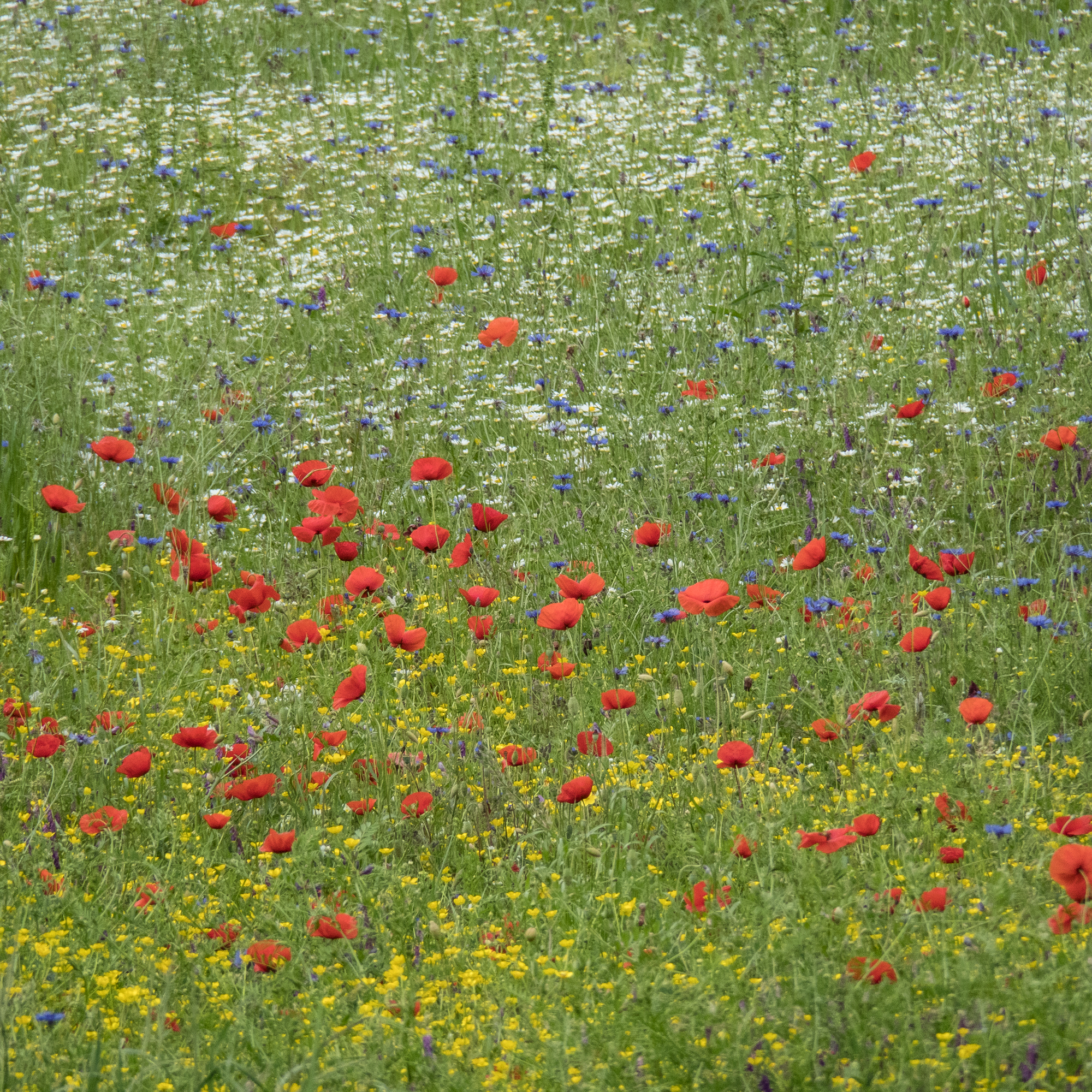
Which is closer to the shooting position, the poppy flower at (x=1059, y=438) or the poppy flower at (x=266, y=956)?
the poppy flower at (x=266, y=956)

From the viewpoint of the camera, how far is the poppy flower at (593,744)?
241 cm

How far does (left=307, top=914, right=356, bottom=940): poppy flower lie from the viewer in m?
1.85

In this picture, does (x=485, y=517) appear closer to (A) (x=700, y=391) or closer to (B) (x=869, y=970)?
(A) (x=700, y=391)

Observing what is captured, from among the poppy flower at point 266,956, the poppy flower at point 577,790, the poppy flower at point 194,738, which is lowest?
the poppy flower at point 266,956

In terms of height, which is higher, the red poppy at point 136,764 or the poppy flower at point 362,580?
the poppy flower at point 362,580

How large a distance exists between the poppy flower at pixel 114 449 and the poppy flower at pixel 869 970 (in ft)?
7.07

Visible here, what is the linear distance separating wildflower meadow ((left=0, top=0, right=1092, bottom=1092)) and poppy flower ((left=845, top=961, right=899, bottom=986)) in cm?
3

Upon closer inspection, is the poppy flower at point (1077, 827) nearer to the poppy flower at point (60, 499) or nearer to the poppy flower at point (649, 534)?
the poppy flower at point (649, 534)

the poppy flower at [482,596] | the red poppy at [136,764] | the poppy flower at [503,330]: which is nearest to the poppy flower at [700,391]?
the poppy flower at [503,330]

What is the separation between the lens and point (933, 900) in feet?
5.74

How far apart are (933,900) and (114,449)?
220cm

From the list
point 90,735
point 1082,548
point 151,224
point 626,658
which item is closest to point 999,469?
point 1082,548

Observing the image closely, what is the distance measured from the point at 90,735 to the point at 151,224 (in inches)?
164

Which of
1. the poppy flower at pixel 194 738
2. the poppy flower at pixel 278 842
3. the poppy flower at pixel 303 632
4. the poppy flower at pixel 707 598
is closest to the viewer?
the poppy flower at pixel 278 842
